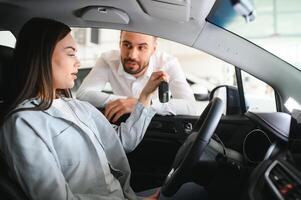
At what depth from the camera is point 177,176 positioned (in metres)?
1.03

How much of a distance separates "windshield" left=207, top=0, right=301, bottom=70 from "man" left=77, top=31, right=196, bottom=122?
53 centimetres

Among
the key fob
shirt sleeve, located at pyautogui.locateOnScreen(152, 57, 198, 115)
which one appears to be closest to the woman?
the key fob

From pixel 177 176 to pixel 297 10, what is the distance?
3352 millimetres

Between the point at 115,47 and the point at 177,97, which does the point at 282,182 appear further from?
the point at 115,47

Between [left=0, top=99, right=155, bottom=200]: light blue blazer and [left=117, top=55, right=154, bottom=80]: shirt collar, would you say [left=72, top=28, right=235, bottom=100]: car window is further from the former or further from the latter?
[left=0, top=99, right=155, bottom=200]: light blue blazer

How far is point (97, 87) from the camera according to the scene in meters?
2.20

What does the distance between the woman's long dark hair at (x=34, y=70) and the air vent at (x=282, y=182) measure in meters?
0.80

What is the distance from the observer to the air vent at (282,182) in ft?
2.60

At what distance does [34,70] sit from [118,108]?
691 millimetres

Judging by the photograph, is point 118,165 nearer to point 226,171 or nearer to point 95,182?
point 95,182

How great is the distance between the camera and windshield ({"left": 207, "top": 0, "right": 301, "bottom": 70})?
5.16ft

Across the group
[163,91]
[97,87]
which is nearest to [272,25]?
[97,87]

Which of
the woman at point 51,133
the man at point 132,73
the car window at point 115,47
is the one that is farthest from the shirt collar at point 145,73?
the car window at point 115,47

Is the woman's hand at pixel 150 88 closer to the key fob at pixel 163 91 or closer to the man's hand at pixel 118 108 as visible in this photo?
the key fob at pixel 163 91
